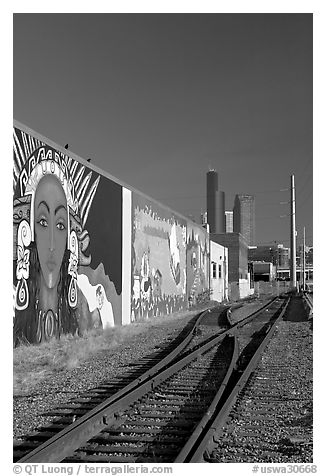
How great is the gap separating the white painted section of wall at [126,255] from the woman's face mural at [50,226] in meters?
5.51

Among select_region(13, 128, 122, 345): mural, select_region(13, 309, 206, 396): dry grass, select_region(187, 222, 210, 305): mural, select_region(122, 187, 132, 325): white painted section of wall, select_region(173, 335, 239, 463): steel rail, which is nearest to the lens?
select_region(173, 335, 239, 463): steel rail

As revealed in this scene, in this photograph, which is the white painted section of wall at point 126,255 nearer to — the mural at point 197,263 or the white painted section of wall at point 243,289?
the mural at point 197,263

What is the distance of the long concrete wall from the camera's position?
39.5 feet

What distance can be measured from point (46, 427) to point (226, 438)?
6.70 ft

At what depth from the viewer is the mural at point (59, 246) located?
39.2 ft

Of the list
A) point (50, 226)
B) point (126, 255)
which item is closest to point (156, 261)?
point (126, 255)

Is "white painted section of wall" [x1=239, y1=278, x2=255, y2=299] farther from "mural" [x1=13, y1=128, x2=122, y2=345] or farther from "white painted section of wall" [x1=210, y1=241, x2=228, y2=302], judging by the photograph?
"mural" [x1=13, y1=128, x2=122, y2=345]

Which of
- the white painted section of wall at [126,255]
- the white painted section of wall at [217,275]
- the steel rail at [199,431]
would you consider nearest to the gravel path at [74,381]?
the steel rail at [199,431]

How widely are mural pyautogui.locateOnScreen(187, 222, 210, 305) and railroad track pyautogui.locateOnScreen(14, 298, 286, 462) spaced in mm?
22980

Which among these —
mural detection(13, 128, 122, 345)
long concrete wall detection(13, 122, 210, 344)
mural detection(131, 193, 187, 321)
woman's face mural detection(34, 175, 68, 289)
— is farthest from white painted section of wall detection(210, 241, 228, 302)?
woman's face mural detection(34, 175, 68, 289)

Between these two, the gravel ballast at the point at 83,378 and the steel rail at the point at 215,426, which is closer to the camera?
the steel rail at the point at 215,426

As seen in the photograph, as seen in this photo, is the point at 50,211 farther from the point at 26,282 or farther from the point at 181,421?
the point at 181,421

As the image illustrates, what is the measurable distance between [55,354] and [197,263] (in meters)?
24.2
